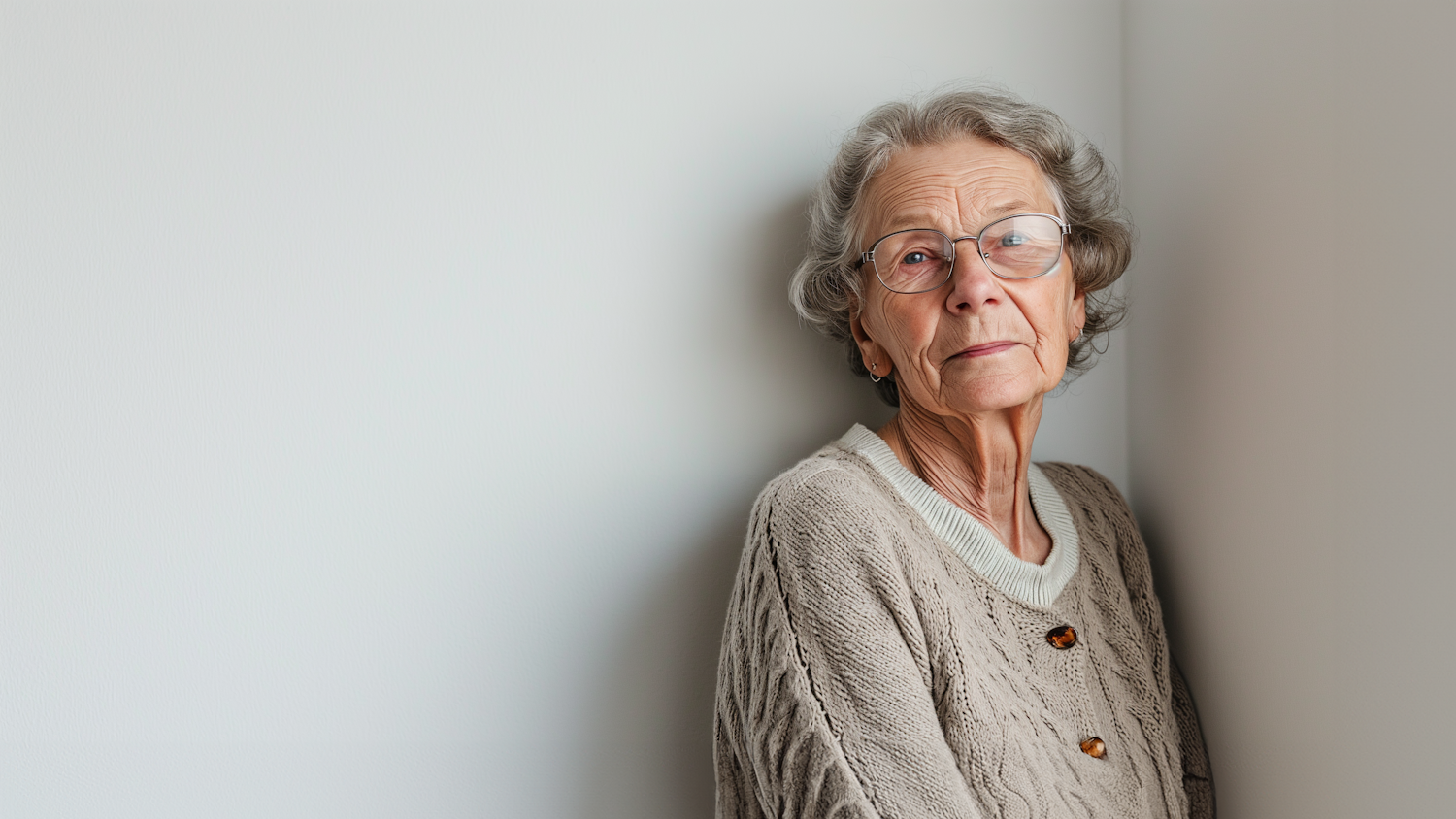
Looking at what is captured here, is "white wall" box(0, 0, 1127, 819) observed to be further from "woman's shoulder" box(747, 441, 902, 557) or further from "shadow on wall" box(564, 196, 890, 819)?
"woman's shoulder" box(747, 441, 902, 557)

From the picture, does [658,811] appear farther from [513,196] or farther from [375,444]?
[513,196]

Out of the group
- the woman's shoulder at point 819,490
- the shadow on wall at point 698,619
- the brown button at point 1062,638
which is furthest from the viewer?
the shadow on wall at point 698,619

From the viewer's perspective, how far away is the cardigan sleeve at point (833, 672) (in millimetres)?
1017

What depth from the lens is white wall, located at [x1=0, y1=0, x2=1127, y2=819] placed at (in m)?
1.27

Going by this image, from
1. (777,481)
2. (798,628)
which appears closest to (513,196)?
(777,481)

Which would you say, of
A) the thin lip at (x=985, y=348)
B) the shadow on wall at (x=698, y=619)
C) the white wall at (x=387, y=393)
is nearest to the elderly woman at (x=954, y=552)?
the thin lip at (x=985, y=348)

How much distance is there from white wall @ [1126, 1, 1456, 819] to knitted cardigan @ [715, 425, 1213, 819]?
147mm

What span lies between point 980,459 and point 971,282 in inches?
10.7

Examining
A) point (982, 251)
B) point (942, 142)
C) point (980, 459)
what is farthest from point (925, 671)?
point (942, 142)

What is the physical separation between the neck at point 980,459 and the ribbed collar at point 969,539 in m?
0.03

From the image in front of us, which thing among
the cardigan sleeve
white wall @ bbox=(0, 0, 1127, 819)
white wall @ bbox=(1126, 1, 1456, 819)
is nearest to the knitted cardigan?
the cardigan sleeve

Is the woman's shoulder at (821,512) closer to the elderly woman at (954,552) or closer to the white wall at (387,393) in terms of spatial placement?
the elderly woman at (954,552)

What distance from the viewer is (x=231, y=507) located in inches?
50.8

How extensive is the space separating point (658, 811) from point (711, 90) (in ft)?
3.88
